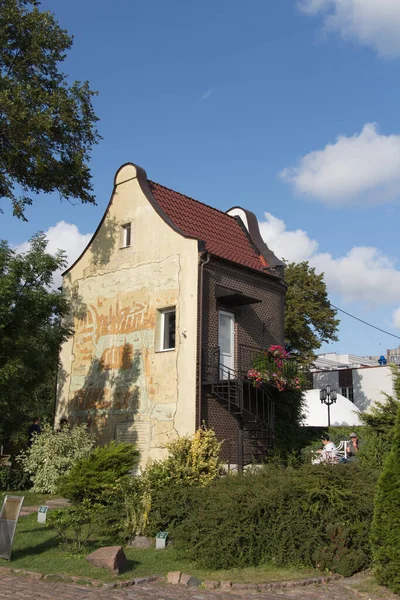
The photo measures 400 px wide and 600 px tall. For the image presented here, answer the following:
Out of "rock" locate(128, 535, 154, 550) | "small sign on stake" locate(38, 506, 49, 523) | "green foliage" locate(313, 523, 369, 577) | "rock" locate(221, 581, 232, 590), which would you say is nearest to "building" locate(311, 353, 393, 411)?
"small sign on stake" locate(38, 506, 49, 523)

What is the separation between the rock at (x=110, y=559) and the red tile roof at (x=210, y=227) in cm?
1164

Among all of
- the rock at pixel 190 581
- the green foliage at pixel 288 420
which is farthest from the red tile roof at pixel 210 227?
the rock at pixel 190 581

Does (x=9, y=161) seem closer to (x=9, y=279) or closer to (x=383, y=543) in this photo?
(x=9, y=279)

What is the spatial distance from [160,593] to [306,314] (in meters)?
31.5

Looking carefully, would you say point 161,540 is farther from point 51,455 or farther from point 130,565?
point 51,455

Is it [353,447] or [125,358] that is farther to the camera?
[125,358]

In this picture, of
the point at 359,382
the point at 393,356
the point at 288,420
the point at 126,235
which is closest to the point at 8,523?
the point at 288,420

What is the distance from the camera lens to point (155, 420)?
61.6 ft

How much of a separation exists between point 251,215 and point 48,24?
9.97 meters

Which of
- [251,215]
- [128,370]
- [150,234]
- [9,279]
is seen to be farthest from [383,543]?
[251,215]

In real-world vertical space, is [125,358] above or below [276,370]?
above

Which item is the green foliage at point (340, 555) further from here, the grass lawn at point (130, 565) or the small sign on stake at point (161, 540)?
the small sign on stake at point (161, 540)

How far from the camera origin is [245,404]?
19.5 metres

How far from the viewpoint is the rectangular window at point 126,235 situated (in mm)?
21723
